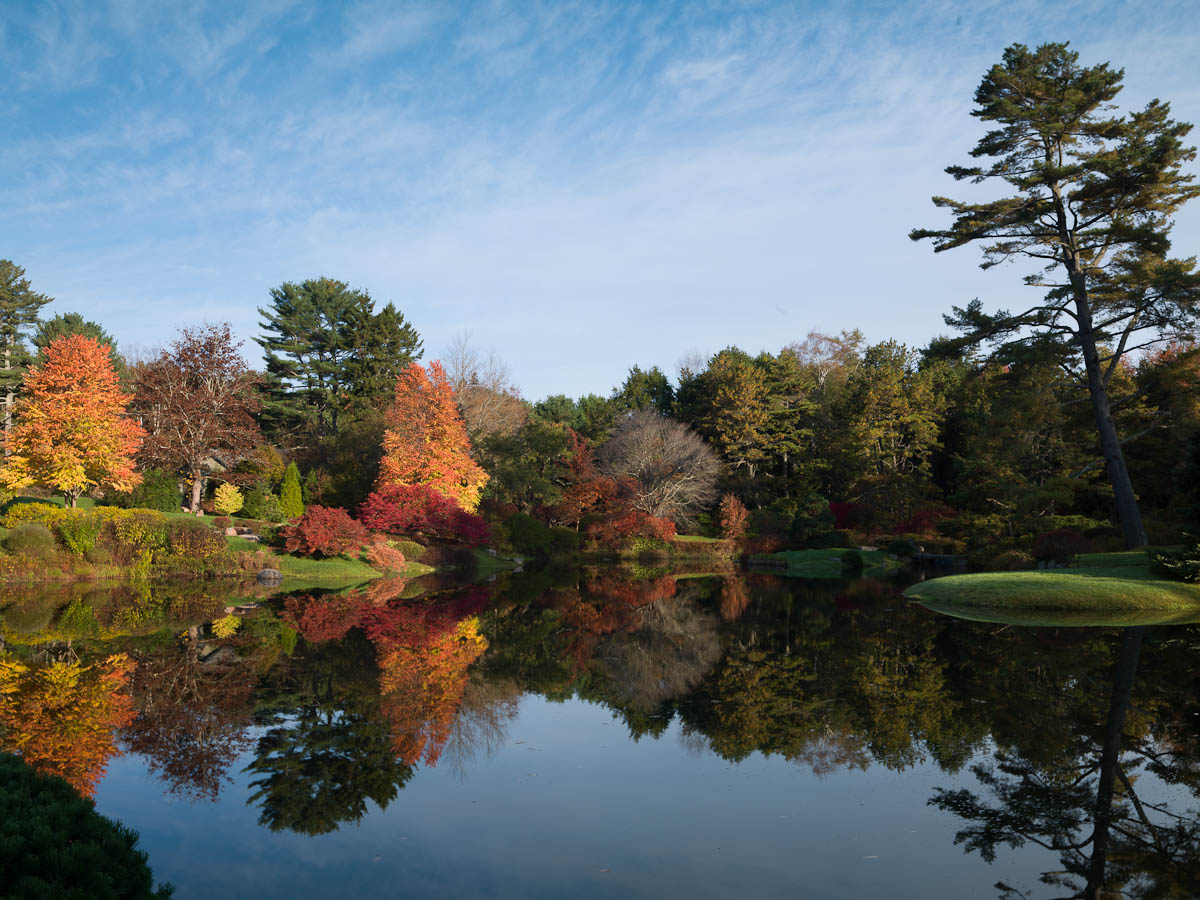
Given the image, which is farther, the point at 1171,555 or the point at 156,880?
the point at 1171,555

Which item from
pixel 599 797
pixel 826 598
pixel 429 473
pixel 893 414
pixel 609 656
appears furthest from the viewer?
pixel 893 414

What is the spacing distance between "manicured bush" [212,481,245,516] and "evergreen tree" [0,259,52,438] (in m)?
23.8

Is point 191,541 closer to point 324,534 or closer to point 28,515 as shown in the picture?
point 324,534

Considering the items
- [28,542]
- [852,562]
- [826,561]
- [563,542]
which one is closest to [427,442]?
[563,542]

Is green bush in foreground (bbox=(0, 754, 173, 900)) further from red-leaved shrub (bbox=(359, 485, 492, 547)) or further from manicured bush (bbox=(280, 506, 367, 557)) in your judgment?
Result: red-leaved shrub (bbox=(359, 485, 492, 547))

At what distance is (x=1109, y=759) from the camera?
764cm

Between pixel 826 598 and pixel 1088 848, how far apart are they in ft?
58.8

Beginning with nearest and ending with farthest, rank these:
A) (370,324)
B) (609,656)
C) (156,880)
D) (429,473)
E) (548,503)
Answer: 1. (156,880)
2. (609,656)
3. (429,473)
4. (548,503)
5. (370,324)

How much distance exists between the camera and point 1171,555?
19484mm

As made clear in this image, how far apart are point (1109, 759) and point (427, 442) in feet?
95.7

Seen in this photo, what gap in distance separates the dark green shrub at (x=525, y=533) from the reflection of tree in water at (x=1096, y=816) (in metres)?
30.0

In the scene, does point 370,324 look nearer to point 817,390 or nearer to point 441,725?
point 817,390

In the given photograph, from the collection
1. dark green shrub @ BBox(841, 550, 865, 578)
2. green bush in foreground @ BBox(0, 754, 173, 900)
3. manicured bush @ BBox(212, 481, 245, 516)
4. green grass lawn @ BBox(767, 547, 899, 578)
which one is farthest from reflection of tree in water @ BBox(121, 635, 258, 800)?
dark green shrub @ BBox(841, 550, 865, 578)

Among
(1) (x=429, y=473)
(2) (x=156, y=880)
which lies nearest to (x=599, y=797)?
(2) (x=156, y=880)
